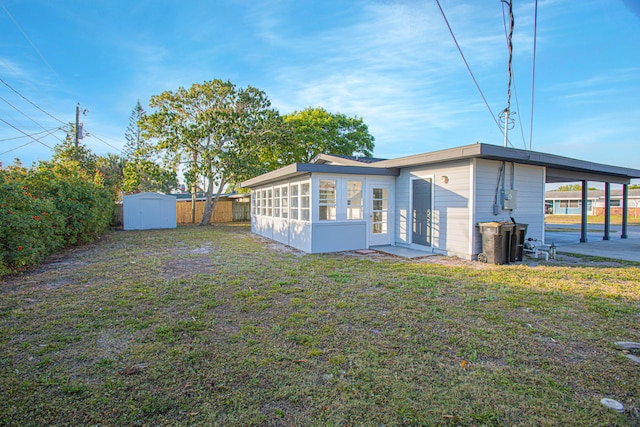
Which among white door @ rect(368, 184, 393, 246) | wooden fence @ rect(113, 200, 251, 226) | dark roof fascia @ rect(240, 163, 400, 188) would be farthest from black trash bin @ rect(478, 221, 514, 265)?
wooden fence @ rect(113, 200, 251, 226)

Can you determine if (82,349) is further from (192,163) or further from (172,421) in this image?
(192,163)

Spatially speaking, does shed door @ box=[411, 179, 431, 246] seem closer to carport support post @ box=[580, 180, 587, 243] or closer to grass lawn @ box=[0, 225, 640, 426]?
grass lawn @ box=[0, 225, 640, 426]

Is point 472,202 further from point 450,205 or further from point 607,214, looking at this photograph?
point 607,214

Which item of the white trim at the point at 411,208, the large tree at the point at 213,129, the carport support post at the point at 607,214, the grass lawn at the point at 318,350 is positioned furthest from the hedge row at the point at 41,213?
the carport support post at the point at 607,214

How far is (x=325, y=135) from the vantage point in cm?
2503

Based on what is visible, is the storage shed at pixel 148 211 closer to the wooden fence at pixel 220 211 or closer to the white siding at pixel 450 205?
the wooden fence at pixel 220 211

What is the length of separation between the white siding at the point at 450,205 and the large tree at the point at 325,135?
15987 mm

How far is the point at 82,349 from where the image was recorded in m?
2.97

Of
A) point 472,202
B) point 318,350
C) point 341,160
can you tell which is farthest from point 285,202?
point 318,350

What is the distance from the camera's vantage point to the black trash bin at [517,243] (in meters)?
7.22

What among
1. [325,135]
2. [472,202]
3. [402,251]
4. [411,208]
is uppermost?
[325,135]

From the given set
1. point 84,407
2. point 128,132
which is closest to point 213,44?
point 84,407

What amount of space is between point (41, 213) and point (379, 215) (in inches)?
324

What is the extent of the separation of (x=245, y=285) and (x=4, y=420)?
338cm
